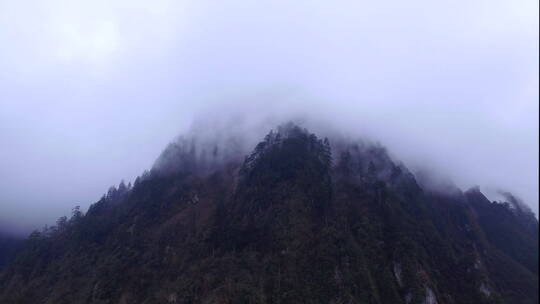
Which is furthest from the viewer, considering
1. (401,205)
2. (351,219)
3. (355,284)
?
(401,205)

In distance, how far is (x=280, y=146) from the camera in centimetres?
16762

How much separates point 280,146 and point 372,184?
104ft

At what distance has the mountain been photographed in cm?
12450

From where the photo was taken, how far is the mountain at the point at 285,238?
124500 mm

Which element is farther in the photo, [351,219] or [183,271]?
[351,219]

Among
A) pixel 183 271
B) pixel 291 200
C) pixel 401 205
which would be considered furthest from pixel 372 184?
pixel 183 271

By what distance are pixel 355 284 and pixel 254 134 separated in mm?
86090

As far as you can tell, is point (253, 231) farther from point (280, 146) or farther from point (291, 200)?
point (280, 146)

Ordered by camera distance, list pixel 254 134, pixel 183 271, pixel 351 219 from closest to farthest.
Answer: pixel 183 271, pixel 351 219, pixel 254 134

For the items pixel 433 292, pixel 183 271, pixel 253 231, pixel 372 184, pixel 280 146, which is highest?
pixel 280 146

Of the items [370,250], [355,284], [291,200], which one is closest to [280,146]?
[291,200]

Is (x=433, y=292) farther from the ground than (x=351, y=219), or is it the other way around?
(x=351, y=219)

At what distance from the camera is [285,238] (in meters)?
134

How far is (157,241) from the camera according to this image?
14950cm
